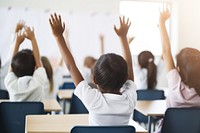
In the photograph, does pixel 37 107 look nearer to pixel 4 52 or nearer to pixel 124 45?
pixel 124 45

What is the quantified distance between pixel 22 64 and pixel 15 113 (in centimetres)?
44

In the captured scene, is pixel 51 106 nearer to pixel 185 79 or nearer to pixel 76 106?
pixel 76 106

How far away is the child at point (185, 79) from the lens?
2.55m

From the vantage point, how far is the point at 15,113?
109 inches

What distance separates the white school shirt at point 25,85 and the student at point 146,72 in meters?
1.82

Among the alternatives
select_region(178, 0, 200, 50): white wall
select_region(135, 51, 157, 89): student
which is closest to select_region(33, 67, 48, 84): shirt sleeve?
select_region(135, 51, 157, 89): student

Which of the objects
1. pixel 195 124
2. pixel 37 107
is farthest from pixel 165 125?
pixel 37 107

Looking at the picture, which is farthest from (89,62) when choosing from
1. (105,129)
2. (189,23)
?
(105,129)

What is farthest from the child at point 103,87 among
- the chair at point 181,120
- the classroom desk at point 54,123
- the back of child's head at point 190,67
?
the back of child's head at point 190,67

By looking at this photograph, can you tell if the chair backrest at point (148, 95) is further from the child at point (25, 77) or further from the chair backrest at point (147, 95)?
the child at point (25, 77)

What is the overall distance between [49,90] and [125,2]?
9.85 feet

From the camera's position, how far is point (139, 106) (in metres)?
3.23

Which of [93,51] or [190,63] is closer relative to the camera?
[190,63]

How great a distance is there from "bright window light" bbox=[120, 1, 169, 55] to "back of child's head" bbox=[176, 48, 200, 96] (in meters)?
4.07
